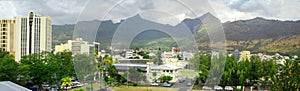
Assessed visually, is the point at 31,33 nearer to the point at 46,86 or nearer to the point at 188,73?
the point at 46,86

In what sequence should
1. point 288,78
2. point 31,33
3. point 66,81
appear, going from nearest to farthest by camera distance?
point 288,78
point 66,81
point 31,33

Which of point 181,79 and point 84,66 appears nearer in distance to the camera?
point 84,66

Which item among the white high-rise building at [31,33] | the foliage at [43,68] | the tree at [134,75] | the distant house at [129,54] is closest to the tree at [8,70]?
the foliage at [43,68]

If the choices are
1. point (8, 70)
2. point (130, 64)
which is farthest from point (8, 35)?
point (8, 70)

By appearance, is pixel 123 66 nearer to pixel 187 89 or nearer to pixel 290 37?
pixel 187 89

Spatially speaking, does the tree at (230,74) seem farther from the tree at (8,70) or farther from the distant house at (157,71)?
the tree at (8,70)

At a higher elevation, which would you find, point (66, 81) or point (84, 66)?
point (84, 66)

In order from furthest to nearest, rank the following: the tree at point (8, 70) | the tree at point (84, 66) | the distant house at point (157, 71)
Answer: the distant house at point (157, 71) → the tree at point (8, 70) → the tree at point (84, 66)

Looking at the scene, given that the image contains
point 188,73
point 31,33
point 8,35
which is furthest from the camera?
point 8,35

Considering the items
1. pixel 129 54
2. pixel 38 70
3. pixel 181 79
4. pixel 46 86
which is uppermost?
pixel 129 54
